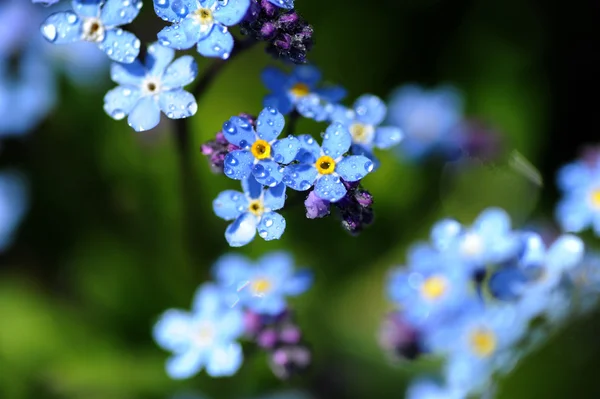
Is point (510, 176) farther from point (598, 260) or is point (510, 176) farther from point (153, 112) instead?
point (153, 112)

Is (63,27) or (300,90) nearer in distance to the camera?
(63,27)

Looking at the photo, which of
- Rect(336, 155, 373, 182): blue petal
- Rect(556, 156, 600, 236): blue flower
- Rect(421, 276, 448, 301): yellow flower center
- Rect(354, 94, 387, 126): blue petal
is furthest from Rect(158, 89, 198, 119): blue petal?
Rect(556, 156, 600, 236): blue flower

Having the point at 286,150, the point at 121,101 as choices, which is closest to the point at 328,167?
the point at 286,150

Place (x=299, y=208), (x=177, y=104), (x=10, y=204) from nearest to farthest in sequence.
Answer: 1. (x=177, y=104)
2. (x=299, y=208)
3. (x=10, y=204)

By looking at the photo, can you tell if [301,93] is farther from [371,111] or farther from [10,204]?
[10,204]

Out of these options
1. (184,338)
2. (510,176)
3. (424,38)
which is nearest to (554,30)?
(424,38)

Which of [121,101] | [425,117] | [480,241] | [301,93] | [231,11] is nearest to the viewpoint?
Answer: [231,11]

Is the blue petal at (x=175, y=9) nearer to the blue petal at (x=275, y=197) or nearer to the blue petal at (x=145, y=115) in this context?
the blue petal at (x=145, y=115)
